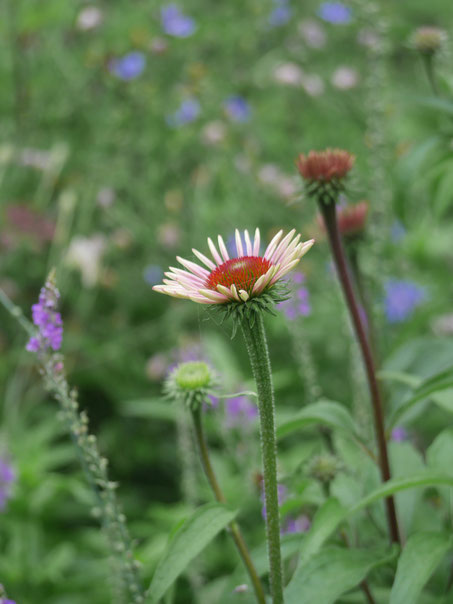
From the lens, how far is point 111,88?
304 centimetres

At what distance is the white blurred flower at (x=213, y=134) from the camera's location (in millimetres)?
3066

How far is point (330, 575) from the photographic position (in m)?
0.84

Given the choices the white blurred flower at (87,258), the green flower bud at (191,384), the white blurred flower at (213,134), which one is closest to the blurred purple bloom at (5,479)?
the green flower bud at (191,384)

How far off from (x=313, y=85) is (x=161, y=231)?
55.5 inches

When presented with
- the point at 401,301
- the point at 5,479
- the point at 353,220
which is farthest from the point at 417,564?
the point at 401,301

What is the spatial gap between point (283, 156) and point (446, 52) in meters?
2.20

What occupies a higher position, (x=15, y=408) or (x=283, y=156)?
(x=283, y=156)

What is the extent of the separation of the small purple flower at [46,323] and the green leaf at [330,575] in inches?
15.9

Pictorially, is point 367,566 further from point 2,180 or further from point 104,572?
point 2,180

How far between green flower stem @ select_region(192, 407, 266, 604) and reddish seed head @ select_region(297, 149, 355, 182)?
350 mm

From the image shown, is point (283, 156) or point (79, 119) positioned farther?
point (283, 156)

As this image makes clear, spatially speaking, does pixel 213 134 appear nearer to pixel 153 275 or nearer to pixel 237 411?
pixel 153 275

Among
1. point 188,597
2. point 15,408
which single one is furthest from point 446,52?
point 15,408

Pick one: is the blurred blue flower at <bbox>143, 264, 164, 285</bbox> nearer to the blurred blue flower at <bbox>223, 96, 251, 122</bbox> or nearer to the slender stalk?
the blurred blue flower at <bbox>223, 96, 251, 122</bbox>
